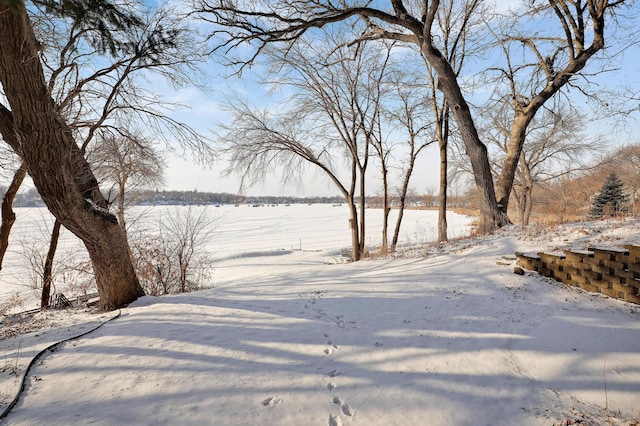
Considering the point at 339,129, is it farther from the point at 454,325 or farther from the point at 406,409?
the point at 406,409

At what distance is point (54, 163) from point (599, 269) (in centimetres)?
726

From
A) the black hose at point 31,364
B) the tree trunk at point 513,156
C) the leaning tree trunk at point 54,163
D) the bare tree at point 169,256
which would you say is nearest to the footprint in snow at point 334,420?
the black hose at point 31,364

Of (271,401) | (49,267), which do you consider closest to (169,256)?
(49,267)

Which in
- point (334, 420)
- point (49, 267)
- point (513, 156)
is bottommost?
point (49, 267)

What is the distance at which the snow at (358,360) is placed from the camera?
191 centimetres

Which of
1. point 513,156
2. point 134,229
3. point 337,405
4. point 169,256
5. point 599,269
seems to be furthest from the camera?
point 134,229

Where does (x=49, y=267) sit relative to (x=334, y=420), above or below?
below

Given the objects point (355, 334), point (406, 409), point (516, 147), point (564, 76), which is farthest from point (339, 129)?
point (406, 409)

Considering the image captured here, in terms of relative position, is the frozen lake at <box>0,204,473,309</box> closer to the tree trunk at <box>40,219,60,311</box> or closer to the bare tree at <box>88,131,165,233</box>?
the tree trunk at <box>40,219,60,311</box>

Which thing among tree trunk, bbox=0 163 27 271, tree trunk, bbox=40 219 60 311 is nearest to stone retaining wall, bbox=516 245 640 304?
tree trunk, bbox=0 163 27 271

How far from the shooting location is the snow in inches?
75.2

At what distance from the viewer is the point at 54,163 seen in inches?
148

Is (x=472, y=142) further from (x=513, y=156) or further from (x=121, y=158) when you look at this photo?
(x=121, y=158)

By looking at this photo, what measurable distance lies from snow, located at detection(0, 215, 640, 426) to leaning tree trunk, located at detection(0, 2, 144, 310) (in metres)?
0.94
